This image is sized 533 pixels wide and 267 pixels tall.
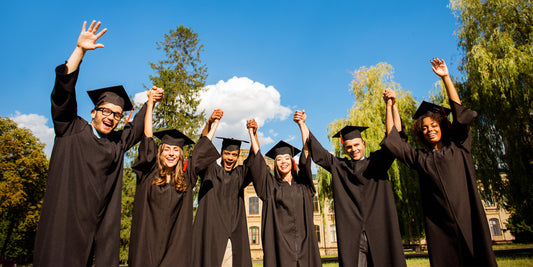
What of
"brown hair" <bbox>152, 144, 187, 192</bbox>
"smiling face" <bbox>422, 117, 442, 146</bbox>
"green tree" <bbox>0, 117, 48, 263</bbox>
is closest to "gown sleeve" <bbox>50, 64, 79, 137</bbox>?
"brown hair" <bbox>152, 144, 187, 192</bbox>

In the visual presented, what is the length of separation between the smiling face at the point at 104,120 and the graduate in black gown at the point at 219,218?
1.42 meters

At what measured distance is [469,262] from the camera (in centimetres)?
294

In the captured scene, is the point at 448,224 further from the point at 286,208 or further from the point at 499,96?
the point at 499,96

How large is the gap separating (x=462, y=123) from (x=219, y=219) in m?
3.19

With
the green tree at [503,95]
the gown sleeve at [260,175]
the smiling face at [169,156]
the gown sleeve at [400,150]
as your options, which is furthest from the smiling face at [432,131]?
the green tree at [503,95]

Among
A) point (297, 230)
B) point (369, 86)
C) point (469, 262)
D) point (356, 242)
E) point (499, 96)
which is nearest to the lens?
point (469, 262)

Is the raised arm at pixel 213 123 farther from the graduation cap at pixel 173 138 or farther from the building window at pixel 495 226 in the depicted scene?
the building window at pixel 495 226

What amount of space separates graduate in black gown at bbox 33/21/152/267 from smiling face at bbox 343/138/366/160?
2958 millimetres

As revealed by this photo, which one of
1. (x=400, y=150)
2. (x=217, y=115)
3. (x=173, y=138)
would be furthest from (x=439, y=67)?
(x=173, y=138)

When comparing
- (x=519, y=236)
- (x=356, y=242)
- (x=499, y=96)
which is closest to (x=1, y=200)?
(x=356, y=242)

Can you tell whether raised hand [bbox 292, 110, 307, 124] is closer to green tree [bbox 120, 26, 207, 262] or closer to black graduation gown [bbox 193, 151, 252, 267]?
black graduation gown [bbox 193, 151, 252, 267]

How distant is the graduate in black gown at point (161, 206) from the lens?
348 centimetres

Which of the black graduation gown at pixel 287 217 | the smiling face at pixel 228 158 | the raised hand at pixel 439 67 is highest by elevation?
the raised hand at pixel 439 67

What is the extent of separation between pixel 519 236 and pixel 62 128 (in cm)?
4162
